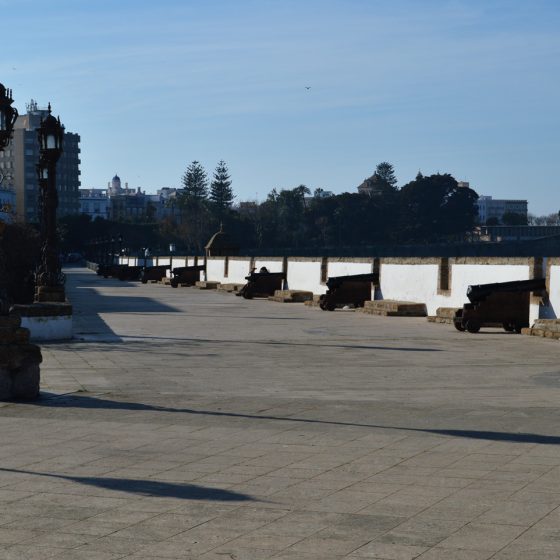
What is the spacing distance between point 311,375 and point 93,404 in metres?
3.32

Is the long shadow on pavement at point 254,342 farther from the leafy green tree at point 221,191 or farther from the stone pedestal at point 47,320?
the leafy green tree at point 221,191

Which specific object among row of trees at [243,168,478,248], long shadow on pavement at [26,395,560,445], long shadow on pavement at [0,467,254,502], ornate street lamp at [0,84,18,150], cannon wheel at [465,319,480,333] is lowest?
long shadow on pavement at [0,467,254,502]

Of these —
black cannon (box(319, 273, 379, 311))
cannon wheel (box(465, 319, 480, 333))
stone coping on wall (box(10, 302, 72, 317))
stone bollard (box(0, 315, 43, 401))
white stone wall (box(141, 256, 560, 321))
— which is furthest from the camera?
black cannon (box(319, 273, 379, 311))

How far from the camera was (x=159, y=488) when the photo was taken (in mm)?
6371

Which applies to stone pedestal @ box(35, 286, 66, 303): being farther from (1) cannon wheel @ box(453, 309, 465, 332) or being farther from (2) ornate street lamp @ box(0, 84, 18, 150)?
(2) ornate street lamp @ box(0, 84, 18, 150)

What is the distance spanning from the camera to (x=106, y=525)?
218 inches

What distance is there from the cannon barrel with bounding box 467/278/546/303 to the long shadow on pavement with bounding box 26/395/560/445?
1092 cm

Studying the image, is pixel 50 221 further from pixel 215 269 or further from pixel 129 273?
pixel 129 273

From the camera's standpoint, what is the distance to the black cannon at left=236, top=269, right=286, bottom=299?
121 feet

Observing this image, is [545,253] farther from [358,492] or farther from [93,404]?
[358,492]

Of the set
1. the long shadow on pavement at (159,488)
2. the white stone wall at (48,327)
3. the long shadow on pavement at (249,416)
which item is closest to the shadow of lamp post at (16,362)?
the long shadow on pavement at (249,416)

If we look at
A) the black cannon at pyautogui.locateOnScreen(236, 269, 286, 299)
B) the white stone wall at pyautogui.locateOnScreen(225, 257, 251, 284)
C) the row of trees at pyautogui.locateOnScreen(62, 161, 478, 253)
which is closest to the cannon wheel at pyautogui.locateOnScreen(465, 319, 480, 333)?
the black cannon at pyautogui.locateOnScreen(236, 269, 286, 299)

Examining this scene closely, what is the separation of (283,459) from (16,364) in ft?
12.3

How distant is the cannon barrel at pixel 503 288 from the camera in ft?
64.4
